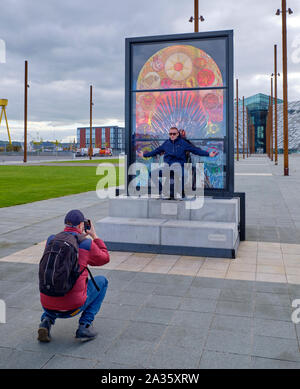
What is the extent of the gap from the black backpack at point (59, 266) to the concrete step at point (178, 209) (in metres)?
5.08

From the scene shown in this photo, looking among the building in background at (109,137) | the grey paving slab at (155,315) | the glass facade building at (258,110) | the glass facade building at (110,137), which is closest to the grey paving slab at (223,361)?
the grey paving slab at (155,315)

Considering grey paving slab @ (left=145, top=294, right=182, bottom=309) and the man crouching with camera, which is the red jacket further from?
grey paving slab @ (left=145, top=294, right=182, bottom=309)

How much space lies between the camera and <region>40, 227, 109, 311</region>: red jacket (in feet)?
13.1

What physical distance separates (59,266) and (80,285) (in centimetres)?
36

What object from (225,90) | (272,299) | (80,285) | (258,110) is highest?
(258,110)

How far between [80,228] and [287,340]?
2.36m

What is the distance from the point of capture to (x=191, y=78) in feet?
32.4

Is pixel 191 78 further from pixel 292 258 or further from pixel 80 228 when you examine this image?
pixel 80 228

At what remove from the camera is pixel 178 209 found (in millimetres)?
8852

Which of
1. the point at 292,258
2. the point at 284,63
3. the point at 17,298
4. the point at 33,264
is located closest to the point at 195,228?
the point at 292,258

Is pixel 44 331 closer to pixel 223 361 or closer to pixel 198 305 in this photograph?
pixel 223 361

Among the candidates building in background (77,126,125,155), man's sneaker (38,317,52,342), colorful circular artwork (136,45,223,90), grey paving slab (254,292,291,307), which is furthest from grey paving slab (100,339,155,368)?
building in background (77,126,125,155)

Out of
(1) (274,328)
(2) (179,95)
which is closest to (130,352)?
(1) (274,328)

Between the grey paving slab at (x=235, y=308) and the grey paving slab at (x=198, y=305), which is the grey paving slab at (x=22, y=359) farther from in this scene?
the grey paving slab at (x=235, y=308)
